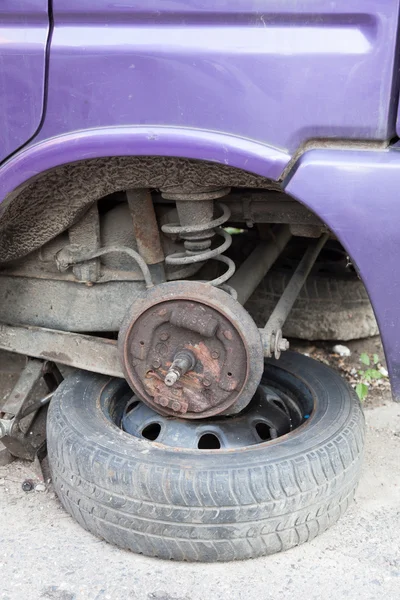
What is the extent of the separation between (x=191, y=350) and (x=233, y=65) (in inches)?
36.3

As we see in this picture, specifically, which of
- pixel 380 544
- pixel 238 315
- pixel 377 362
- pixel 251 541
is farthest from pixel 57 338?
pixel 377 362

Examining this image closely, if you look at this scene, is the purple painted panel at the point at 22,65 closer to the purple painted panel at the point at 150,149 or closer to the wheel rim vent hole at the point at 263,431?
the purple painted panel at the point at 150,149

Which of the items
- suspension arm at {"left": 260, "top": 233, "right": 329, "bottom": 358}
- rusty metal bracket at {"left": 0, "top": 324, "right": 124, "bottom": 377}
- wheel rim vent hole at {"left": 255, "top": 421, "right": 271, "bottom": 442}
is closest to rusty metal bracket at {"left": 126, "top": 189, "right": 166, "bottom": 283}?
rusty metal bracket at {"left": 0, "top": 324, "right": 124, "bottom": 377}

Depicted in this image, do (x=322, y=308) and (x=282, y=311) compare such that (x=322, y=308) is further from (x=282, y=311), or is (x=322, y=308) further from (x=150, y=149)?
(x=150, y=149)

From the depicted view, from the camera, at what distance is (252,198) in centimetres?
235

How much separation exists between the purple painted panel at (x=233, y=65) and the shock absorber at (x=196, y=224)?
36cm

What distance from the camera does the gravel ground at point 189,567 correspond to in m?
1.96

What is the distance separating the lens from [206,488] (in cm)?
199

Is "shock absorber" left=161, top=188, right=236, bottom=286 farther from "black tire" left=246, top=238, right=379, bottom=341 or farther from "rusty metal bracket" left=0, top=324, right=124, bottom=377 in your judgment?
"black tire" left=246, top=238, right=379, bottom=341

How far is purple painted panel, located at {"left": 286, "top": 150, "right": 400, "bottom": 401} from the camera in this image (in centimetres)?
172

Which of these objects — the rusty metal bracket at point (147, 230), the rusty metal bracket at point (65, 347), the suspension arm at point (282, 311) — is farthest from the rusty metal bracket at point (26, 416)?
the suspension arm at point (282, 311)

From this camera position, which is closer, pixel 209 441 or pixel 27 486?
pixel 27 486

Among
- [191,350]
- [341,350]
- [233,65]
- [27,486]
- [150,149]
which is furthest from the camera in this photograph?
[341,350]

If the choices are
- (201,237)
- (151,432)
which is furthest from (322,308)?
(201,237)
